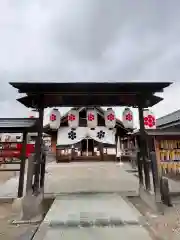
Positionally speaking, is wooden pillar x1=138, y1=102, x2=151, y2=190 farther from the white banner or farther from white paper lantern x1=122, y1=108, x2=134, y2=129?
the white banner

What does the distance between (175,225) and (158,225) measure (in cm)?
40

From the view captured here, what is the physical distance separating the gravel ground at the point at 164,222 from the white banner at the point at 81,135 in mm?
17949

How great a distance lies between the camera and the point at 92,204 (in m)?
6.71

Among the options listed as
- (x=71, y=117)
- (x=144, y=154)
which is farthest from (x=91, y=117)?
(x=144, y=154)

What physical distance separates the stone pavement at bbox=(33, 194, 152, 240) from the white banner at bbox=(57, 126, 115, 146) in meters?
17.5

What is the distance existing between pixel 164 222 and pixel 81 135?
1984cm

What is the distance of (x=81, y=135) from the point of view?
24984 mm

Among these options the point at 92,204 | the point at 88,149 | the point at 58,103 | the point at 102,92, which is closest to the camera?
the point at 92,204

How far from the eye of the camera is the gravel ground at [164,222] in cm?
457

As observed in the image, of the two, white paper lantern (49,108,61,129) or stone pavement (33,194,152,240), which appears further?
Result: white paper lantern (49,108,61,129)

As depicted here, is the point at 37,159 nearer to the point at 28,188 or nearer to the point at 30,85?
the point at 28,188

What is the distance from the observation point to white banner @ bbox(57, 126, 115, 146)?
24.7 m

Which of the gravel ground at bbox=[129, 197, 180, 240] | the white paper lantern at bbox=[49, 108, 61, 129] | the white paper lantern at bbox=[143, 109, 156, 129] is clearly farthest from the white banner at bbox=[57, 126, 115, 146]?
the gravel ground at bbox=[129, 197, 180, 240]

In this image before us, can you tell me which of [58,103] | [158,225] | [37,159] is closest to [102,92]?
[58,103]
